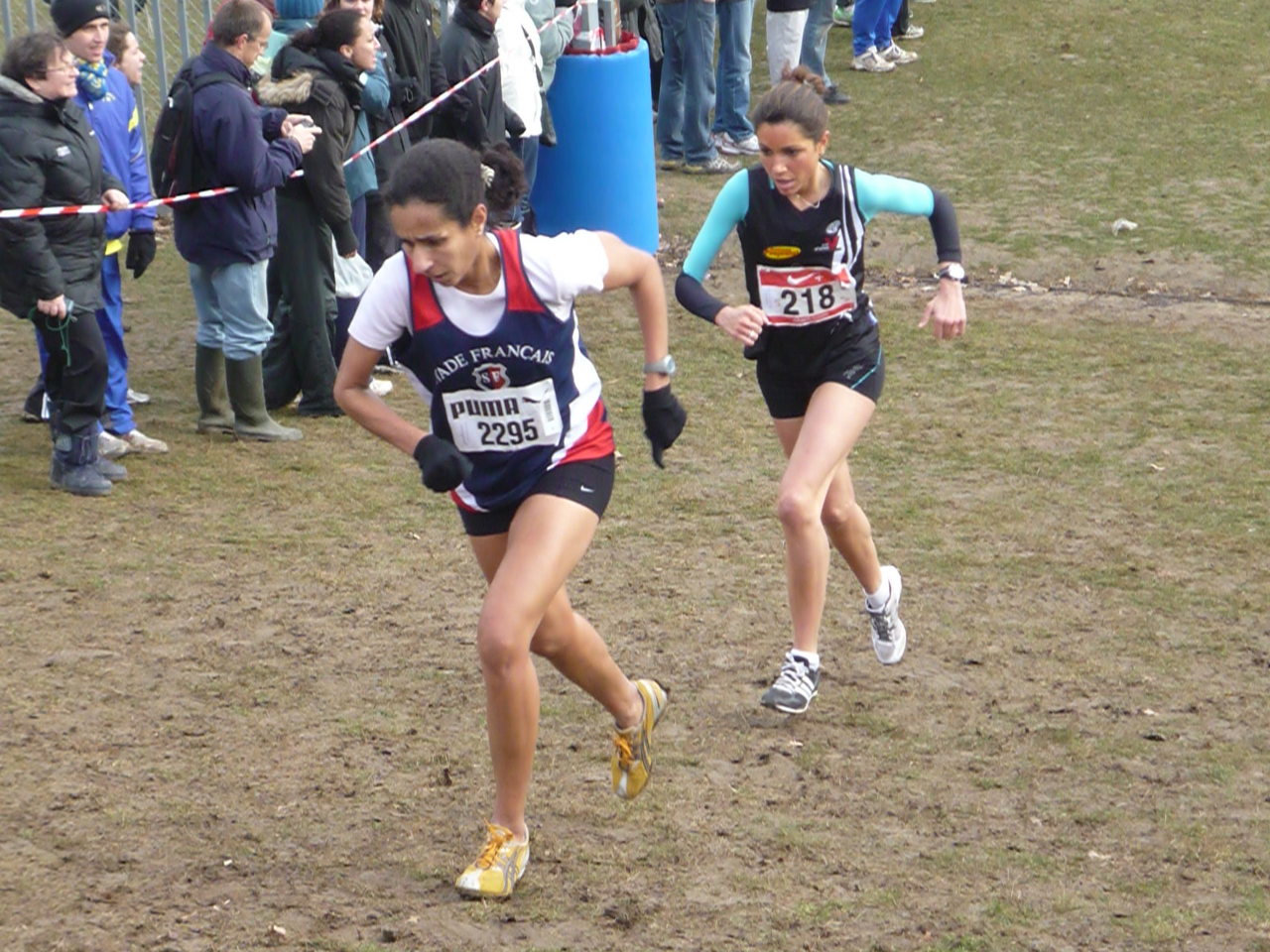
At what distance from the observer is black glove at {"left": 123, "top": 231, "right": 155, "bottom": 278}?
8359 mm

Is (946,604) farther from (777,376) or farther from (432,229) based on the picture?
(432,229)

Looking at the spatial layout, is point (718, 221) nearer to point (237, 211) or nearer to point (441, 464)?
point (441, 464)

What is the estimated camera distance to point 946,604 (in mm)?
6602

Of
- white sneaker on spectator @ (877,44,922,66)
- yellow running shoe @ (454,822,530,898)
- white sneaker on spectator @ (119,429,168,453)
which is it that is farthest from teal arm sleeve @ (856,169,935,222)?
white sneaker on spectator @ (877,44,922,66)

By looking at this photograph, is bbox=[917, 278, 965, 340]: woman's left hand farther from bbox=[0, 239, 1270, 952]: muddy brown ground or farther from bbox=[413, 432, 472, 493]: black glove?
bbox=[413, 432, 472, 493]: black glove

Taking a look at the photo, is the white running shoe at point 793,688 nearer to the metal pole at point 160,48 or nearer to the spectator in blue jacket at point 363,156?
the spectator in blue jacket at point 363,156

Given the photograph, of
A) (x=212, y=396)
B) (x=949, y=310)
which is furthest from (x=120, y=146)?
(x=949, y=310)

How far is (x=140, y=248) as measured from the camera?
27.5 ft

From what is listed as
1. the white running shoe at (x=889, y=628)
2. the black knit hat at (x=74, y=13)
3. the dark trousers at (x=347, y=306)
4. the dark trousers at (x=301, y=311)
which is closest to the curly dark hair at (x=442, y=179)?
the white running shoe at (x=889, y=628)

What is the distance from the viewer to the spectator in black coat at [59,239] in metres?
7.13

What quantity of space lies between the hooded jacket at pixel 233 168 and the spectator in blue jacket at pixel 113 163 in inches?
16.2

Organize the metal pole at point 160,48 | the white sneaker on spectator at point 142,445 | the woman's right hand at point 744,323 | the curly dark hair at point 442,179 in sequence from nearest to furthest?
the curly dark hair at point 442,179
the woman's right hand at point 744,323
the white sneaker on spectator at point 142,445
the metal pole at point 160,48

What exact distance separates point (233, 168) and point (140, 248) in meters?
0.99

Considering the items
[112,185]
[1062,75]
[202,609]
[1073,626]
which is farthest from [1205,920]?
[1062,75]
